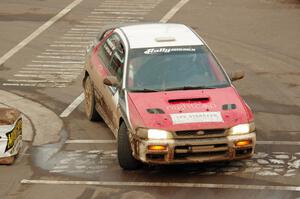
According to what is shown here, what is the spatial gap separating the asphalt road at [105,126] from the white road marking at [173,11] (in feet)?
0.63

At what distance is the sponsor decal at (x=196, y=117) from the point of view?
11687 millimetres

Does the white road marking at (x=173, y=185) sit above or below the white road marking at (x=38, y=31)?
above

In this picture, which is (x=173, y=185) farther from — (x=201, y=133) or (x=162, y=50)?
(x=162, y=50)

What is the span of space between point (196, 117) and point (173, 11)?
1371 cm

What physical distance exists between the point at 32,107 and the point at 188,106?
512 centimetres

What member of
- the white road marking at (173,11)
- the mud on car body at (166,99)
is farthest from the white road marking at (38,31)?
the mud on car body at (166,99)

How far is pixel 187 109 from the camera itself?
11961mm

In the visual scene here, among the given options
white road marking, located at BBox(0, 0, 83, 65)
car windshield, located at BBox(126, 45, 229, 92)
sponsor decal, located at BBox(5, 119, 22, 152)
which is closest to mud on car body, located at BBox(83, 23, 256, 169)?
car windshield, located at BBox(126, 45, 229, 92)

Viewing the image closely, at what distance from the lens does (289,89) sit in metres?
17.2

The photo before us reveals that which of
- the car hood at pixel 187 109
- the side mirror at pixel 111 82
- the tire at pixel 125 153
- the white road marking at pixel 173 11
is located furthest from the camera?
the white road marking at pixel 173 11

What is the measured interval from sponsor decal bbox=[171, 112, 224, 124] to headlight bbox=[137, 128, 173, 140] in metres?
0.22

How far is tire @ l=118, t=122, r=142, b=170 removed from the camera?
1216 centimetres

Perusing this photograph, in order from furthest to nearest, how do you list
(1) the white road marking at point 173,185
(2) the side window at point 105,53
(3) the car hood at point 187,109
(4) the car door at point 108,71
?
(2) the side window at point 105,53, (4) the car door at point 108,71, (3) the car hood at point 187,109, (1) the white road marking at point 173,185

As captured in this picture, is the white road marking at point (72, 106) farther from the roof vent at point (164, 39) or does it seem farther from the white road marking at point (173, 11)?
the white road marking at point (173, 11)
